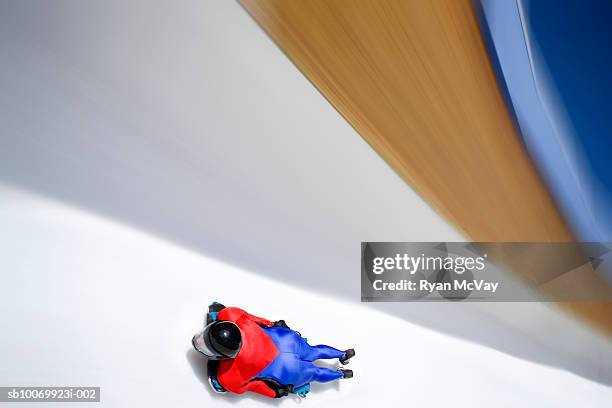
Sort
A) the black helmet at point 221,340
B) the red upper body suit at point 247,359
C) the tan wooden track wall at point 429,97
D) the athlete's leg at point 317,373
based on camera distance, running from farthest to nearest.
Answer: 1. the tan wooden track wall at point 429,97
2. the athlete's leg at point 317,373
3. the red upper body suit at point 247,359
4. the black helmet at point 221,340

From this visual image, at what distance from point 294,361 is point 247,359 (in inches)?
12.3

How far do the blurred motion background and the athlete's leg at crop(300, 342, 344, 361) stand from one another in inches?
5.3

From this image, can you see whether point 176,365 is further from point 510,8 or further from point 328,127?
point 510,8

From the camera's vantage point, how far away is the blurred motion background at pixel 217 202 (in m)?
2.02

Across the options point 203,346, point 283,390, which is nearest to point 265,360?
point 283,390

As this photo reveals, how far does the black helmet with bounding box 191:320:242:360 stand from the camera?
6.32 ft

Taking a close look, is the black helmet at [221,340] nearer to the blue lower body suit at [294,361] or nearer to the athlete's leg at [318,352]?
the blue lower body suit at [294,361]

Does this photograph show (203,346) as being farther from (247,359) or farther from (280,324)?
(280,324)

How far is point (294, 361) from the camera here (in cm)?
235

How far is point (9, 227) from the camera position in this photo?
198cm

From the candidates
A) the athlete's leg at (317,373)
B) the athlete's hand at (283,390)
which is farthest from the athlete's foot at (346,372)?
the athlete's hand at (283,390)

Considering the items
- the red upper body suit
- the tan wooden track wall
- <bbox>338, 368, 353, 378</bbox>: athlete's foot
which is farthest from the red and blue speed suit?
the tan wooden track wall

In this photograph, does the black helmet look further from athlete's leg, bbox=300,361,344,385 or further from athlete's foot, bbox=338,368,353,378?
athlete's foot, bbox=338,368,353,378

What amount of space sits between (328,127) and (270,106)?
41cm
